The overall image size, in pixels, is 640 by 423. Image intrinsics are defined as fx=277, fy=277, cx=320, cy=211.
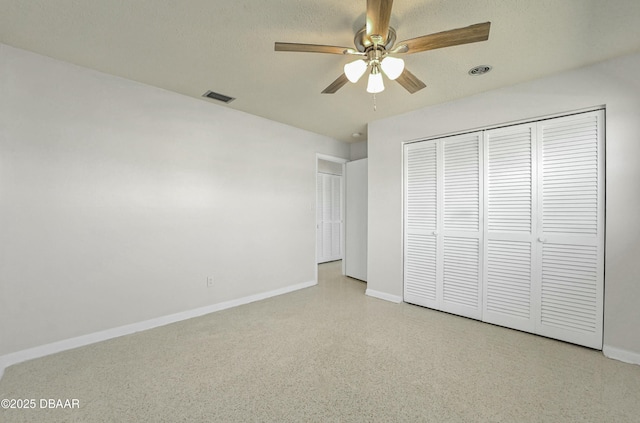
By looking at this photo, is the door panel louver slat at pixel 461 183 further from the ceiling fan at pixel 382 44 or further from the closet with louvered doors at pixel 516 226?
the ceiling fan at pixel 382 44

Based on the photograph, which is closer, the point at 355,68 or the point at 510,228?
the point at 355,68

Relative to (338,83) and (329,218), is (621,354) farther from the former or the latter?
(329,218)

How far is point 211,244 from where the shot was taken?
3.32 metres

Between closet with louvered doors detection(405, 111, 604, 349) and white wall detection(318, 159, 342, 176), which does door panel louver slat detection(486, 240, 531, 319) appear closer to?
closet with louvered doors detection(405, 111, 604, 349)

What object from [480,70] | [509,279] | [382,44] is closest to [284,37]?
[382,44]

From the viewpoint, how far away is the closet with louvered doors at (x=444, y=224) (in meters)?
3.11

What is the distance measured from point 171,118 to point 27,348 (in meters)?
2.36

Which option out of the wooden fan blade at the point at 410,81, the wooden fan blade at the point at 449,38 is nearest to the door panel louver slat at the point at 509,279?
the wooden fan blade at the point at 410,81

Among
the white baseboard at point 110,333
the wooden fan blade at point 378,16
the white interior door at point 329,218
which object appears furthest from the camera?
the white interior door at point 329,218

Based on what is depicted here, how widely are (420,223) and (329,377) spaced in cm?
220

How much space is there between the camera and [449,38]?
5.20ft

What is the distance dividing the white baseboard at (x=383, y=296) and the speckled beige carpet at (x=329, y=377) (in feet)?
2.33

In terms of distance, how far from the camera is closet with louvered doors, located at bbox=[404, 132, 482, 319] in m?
3.11

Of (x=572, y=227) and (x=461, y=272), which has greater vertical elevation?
(x=572, y=227)
